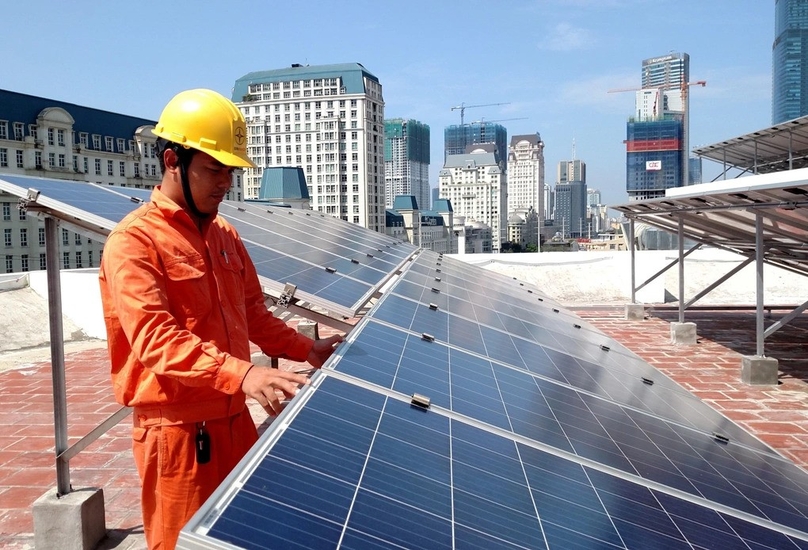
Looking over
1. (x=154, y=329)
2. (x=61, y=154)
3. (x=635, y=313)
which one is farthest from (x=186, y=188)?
(x=61, y=154)

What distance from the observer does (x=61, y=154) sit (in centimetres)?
5916

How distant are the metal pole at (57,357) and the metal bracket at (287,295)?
1.68m

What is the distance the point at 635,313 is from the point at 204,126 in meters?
14.0

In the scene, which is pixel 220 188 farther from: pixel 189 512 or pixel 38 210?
pixel 38 210

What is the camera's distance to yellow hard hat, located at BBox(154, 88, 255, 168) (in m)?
2.84

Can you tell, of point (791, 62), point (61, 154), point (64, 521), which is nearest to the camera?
point (64, 521)

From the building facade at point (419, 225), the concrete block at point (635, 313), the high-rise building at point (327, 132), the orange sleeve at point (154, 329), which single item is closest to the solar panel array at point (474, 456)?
the orange sleeve at point (154, 329)

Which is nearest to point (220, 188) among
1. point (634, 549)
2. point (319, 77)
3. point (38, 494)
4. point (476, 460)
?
point (476, 460)

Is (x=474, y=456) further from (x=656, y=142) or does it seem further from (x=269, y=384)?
(x=656, y=142)

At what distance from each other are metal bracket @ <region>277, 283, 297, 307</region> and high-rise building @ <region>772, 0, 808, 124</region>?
166373mm

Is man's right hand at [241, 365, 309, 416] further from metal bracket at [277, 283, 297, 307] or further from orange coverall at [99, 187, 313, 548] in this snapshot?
metal bracket at [277, 283, 297, 307]

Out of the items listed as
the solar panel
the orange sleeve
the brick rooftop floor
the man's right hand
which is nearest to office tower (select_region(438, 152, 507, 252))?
the brick rooftop floor

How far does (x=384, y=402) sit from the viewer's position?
107 inches

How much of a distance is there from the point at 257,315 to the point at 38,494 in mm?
3778
